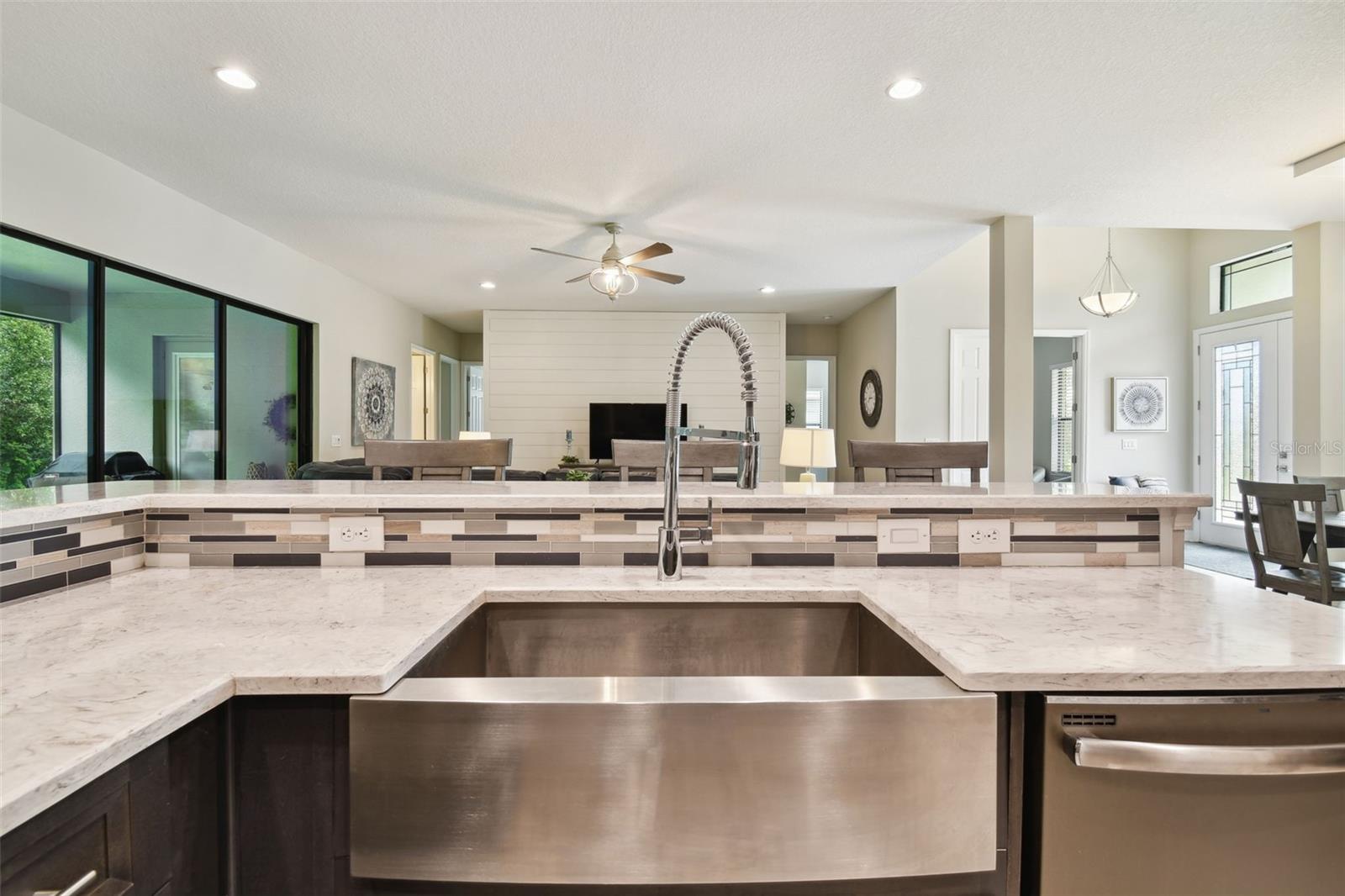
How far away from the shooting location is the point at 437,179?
3.56m

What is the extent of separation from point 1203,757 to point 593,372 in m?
7.00

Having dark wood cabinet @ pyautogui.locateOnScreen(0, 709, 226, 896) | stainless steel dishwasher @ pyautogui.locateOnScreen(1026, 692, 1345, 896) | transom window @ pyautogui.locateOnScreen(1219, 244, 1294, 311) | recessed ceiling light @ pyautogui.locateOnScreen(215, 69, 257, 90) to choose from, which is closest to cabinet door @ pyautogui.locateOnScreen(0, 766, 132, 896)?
dark wood cabinet @ pyautogui.locateOnScreen(0, 709, 226, 896)

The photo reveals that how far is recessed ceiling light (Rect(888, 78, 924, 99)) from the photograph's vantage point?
253 centimetres

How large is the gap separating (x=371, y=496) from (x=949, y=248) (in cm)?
486

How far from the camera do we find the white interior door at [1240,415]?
5.55 meters

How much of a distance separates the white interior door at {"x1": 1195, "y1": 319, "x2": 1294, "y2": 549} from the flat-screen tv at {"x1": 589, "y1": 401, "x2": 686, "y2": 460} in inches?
205

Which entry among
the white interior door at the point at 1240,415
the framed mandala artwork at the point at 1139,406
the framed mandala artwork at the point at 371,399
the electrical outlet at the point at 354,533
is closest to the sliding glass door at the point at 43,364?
the framed mandala artwork at the point at 371,399

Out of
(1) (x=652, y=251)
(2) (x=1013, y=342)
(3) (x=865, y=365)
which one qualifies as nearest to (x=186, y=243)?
(1) (x=652, y=251)

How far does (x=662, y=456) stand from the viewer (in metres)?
2.42

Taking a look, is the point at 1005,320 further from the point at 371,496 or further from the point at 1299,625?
the point at 371,496

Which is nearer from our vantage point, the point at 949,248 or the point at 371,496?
the point at 371,496

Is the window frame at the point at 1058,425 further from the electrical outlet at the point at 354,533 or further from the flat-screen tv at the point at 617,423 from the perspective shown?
the electrical outlet at the point at 354,533

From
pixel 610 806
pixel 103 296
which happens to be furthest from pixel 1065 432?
pixel 103 296

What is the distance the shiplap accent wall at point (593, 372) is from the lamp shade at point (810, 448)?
3.48m
